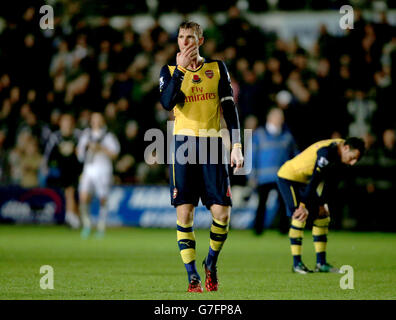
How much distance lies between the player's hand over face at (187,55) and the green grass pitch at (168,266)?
82.5 inches

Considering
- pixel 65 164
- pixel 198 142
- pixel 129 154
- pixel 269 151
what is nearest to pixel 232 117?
pixel 198 142

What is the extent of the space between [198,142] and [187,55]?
2.70 feet

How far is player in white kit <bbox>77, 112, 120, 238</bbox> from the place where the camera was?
17484 mm

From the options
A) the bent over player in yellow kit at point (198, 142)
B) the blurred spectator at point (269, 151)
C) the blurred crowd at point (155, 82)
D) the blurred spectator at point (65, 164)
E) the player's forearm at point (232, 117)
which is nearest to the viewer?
the bent over player in yellow kit at point (198, 142)

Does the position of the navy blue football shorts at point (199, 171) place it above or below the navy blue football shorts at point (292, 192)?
above

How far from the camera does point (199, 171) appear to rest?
820cm

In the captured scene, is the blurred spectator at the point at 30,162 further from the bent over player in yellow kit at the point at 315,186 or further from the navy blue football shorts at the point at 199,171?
the navy blue football shorts at the point at 199,171

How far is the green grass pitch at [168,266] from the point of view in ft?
26.9

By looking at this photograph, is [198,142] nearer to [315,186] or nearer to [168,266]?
[315,186]

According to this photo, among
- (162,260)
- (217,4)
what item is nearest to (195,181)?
(162,260)

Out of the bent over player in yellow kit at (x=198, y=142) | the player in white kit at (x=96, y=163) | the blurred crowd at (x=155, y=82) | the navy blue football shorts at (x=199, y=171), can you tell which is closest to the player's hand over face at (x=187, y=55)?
the bent over player in yellow kit at (x=198, y=142)

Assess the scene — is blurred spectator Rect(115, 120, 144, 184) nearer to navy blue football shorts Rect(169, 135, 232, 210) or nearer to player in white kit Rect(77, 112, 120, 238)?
player in white kit Rect(77, 112, 120, 238)
